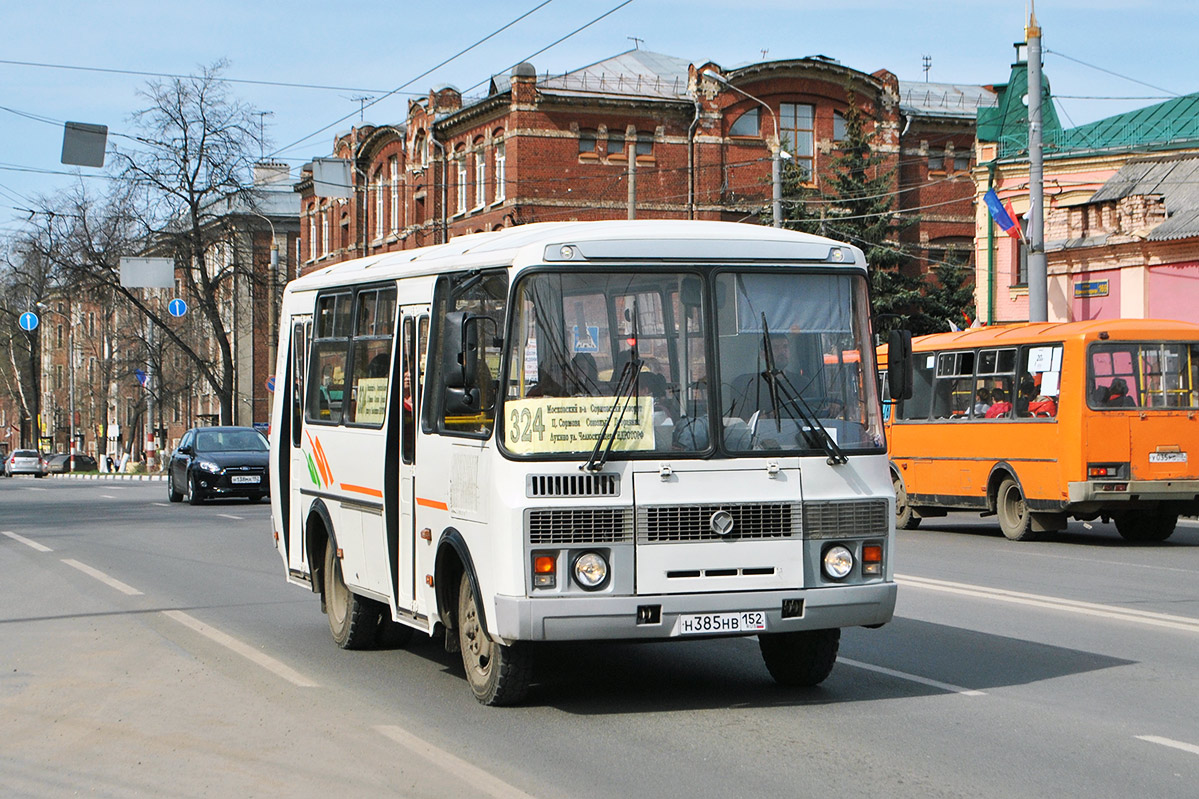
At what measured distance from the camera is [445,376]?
858 centimetres

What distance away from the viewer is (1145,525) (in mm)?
21344

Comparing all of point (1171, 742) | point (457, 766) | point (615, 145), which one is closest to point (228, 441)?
point (457, 766)

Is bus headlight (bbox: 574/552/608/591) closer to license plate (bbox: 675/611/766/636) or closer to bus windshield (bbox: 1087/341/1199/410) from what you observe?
license plate (bbox: 675/611/766/636)

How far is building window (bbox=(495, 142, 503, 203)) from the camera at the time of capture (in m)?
56.7

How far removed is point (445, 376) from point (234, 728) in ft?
6.90

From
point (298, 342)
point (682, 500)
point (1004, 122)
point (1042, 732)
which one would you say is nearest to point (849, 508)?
point (682, 500)

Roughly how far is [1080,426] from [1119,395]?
0.69m

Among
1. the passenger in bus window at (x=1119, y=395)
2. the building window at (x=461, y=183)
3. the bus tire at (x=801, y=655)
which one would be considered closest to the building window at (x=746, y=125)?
the building window at (x=461, y=183)

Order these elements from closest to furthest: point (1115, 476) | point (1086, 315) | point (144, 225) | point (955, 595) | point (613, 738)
→ point (613, 738)
point (955, 595)
point (1115, 476)
point (1086, 315)
point (144, 225)

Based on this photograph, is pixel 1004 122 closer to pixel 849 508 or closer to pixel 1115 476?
pixel 1115 476

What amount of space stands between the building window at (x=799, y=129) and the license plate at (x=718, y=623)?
5112cm

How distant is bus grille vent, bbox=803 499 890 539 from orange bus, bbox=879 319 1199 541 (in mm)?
11698

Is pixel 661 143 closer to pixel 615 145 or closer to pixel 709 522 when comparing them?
pixel 615 145

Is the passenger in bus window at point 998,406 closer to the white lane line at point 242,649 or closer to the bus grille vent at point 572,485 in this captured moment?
the white lane line at point 242,649
